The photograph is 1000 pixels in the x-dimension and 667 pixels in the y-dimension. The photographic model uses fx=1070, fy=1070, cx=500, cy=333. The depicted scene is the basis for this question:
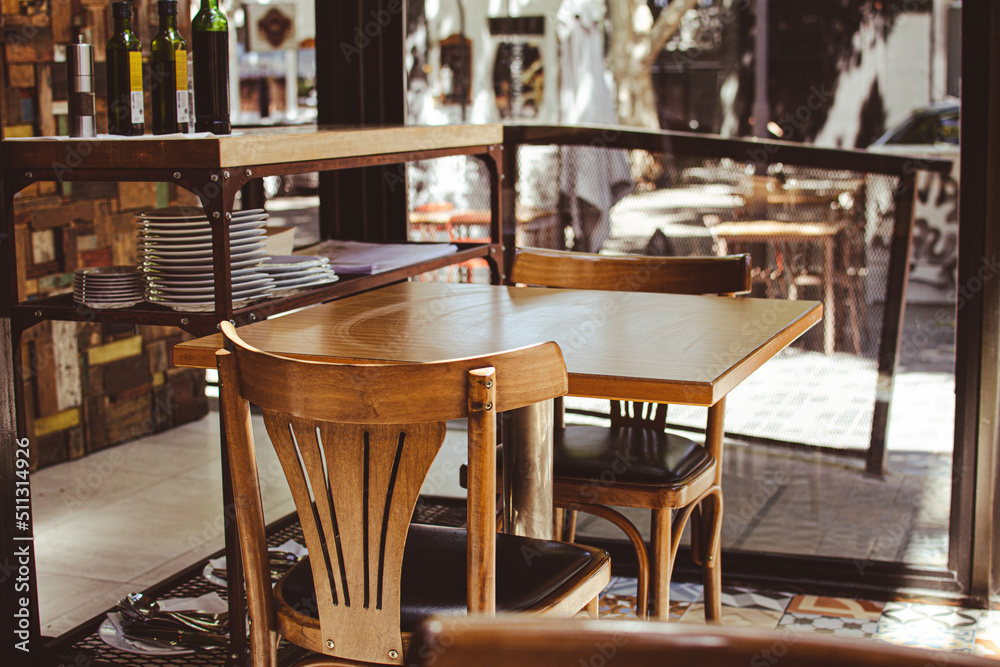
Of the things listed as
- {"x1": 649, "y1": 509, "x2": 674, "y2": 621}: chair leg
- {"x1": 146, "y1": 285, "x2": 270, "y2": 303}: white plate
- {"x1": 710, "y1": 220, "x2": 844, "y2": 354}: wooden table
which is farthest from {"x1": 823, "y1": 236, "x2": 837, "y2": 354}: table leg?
{"x1": 146, "y1": 285, "x2": 270, "y2": 303}: white plate

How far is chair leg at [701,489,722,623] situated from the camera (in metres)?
2.26

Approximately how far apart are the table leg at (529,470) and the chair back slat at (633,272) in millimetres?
677

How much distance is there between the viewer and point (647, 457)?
2.14 m

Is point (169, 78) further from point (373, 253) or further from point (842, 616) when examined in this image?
point (842, 616)

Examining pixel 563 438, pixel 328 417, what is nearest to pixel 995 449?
pixel 563 438

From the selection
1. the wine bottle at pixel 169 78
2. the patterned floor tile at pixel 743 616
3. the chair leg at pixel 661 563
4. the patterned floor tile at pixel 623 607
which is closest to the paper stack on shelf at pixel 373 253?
the wine bottle at pixel 169 78

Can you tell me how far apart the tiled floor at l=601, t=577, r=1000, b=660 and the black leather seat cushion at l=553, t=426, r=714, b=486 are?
529 millimetres

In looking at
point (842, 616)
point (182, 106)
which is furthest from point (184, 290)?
point (842, 616)

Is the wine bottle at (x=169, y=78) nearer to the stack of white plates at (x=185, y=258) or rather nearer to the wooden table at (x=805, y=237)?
the stack of white plates at (x=185, y=258)

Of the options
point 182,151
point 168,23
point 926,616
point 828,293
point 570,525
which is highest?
point 168,23

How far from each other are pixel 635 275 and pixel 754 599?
38.3 inches

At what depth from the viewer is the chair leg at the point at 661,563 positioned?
2010 mm

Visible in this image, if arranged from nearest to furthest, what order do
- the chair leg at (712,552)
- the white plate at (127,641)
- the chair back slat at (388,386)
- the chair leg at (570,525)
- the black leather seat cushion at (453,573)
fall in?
1. the chair back slat at (388,386)
2. the black leather seat cushion at (453,573)
3. the chair leg at (712,552)
4. the white plate at (127,641)
5. the chair leg at (570,525)

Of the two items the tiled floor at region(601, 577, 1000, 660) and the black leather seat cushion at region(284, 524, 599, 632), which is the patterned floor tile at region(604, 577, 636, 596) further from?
the black leather seat cushion at region(284, 524, 599, 632)
